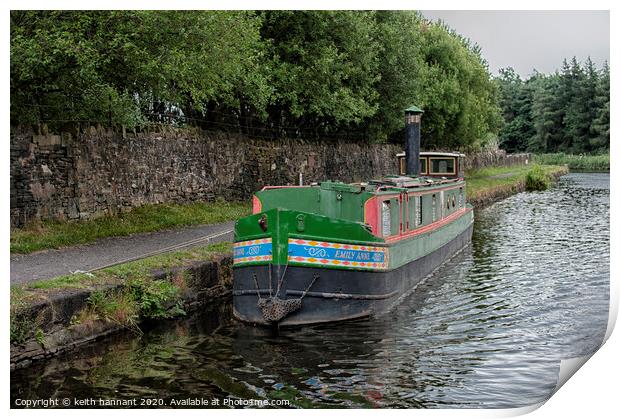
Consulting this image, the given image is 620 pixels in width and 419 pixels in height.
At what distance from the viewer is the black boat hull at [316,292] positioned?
12320mm

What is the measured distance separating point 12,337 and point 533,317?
8.10 m

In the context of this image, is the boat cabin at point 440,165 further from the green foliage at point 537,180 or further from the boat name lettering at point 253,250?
the green foliage at point 537,180

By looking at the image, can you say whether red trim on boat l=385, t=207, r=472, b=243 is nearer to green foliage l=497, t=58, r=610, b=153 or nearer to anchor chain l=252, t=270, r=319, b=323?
anchor chain l=252, t=270, r=319, b=323

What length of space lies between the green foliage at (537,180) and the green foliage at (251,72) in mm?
3710

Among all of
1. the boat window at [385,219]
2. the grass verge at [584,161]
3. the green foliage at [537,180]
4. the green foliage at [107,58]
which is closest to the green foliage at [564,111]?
the grass verge at [584,161]

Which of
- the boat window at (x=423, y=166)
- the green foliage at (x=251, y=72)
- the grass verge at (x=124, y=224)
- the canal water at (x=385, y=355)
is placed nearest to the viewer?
the canal water at (x=385, y=355)

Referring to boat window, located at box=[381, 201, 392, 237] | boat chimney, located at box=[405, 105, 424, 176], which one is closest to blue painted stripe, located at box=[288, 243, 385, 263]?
boat window, located at box=[381, 201, 392, 237]

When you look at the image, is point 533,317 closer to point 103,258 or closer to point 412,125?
point 103,258

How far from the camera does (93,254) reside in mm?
13648

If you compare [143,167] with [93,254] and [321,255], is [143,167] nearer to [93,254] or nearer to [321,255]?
[93,254]

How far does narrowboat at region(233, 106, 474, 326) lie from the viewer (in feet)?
40.3

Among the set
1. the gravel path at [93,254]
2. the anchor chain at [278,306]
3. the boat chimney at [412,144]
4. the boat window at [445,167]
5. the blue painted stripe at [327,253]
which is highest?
the boat chimney at [412,144]

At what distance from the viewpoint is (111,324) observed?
443 inches

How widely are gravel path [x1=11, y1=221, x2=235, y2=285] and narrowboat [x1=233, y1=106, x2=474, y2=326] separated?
223cm
